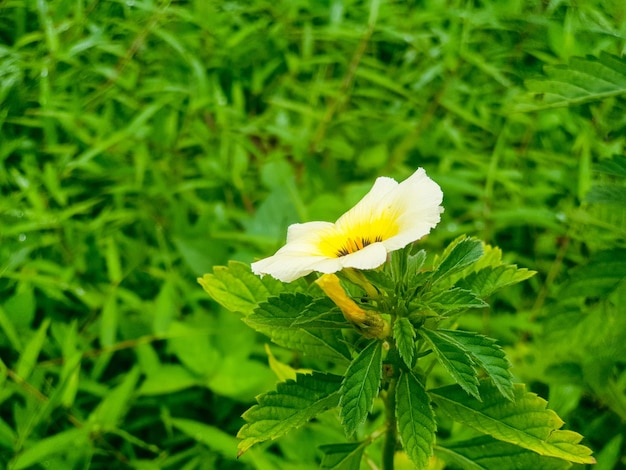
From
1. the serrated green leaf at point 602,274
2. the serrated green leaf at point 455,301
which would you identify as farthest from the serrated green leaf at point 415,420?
the serrated green leaf at point 602,274

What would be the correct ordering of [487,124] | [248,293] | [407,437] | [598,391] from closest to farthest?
[407,437] < [248,293] < [598,391] < [487,124]

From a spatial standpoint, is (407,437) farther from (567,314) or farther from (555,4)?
(555,4)

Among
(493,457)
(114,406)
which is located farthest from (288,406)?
(114,406)

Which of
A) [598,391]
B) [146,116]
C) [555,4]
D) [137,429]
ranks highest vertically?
[555,4]

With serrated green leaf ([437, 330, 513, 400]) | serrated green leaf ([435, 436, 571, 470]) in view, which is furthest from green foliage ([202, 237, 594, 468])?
serrated green leaf ([435, 436, 571, 470])

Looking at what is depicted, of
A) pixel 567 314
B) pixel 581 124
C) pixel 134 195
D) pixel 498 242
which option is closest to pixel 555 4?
pixel 581 124

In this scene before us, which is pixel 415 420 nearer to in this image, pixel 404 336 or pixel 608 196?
pixel 404 336

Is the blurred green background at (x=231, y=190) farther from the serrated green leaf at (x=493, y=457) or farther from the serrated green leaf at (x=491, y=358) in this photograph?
the serrated green leaf at (x=491, y=358)
